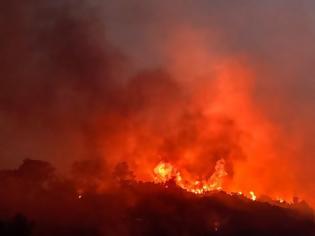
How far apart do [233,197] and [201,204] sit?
6047 mm

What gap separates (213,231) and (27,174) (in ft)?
114

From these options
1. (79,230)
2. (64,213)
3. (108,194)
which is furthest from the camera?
(108,194)

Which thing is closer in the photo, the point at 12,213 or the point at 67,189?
the point at 12,213

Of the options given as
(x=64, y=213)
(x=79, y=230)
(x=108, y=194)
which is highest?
(x=108, y=194)

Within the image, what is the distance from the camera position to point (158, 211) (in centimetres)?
8638

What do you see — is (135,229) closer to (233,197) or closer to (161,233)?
(161,233)

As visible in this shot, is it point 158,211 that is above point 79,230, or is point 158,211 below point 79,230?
above

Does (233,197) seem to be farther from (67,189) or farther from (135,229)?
(67,189)

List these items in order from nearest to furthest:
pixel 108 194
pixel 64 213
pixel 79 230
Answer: pixel 79 230
pixel 64 213
pixel 108 194

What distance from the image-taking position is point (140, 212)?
84750 millimetres

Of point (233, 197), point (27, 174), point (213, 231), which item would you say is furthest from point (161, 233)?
point (27, 174)

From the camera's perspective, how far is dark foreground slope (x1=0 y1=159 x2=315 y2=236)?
77375 millimetres

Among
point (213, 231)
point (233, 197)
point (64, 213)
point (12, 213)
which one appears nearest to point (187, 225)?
point (213, 231)

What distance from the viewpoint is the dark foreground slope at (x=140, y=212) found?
77.4 metres
